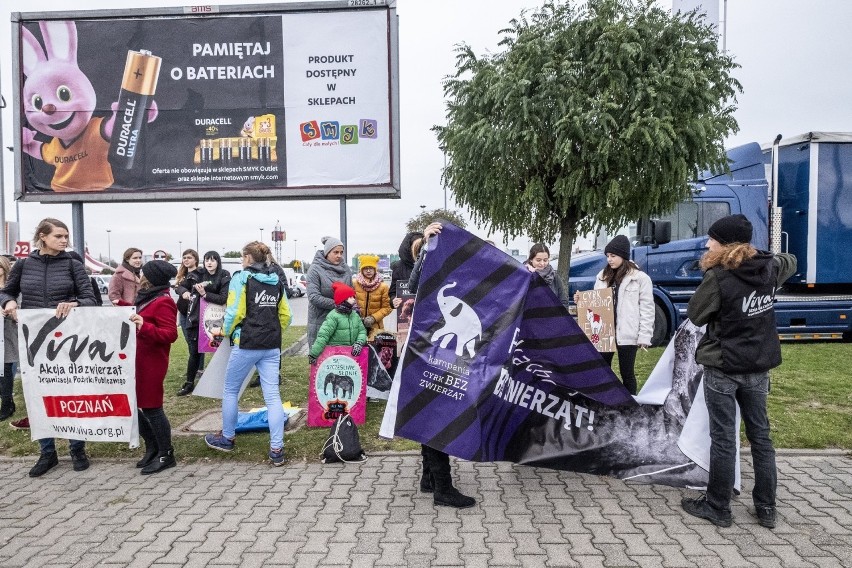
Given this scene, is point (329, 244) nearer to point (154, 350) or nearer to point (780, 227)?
point (154, 350)

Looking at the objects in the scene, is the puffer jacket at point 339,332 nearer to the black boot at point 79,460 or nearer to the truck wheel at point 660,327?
the black boot at point 79,460

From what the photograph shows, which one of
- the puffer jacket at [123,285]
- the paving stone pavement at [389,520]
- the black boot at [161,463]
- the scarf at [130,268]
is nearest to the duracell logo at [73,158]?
the scarf at [130,268]

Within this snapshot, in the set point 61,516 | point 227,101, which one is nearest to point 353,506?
point 61,516

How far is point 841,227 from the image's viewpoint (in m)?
9.81

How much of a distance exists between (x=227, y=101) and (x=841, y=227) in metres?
10.3

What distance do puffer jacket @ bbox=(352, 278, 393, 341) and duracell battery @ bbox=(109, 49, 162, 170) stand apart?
4008mm

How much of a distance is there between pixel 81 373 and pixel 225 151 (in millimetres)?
3971

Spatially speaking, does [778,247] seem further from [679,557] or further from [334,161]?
[679,557]

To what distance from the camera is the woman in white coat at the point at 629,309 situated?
5383mm

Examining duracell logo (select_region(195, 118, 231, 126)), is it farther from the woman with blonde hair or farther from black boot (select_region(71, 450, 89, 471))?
black boot (select_region(71, 450, 89, 471))

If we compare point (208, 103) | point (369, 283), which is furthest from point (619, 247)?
point (208, 103)

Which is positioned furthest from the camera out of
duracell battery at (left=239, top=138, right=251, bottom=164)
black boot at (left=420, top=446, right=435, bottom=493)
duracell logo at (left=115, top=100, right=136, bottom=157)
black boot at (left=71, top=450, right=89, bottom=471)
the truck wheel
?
the truck wheel

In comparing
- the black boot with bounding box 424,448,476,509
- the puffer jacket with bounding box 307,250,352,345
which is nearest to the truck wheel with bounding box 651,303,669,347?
the puffer jacket with bounding box 307,250,352,345

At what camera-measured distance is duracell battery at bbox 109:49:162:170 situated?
7770mm
